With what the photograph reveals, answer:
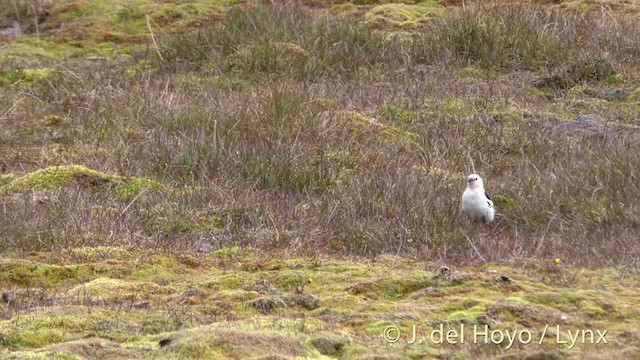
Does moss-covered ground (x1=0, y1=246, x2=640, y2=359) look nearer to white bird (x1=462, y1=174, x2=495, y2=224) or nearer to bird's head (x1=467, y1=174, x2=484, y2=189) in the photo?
white bird (x1=462, y1=174, x2=495, y2=224)

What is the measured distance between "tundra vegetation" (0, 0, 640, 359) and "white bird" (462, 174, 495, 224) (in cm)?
11

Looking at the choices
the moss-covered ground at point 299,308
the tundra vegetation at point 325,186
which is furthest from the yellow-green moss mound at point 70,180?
the moss-covered ground at point 299,308

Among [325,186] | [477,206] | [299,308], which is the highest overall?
[299,308]

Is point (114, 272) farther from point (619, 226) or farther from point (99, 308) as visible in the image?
point (619, 226)

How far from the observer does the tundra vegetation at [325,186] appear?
495 cm

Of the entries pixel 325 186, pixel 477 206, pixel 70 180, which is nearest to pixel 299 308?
pixel 477 206

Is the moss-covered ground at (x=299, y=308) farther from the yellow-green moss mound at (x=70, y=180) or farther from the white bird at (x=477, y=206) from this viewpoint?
the yellow-green moss mound at (x=70, y=180)

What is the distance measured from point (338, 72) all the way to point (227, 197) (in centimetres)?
582

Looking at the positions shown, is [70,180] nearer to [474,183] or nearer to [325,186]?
[325,186]

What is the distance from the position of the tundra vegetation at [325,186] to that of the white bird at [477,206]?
0.36 ft

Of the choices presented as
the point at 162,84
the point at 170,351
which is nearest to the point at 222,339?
the point at 170,351

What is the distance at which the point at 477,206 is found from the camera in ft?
26.3

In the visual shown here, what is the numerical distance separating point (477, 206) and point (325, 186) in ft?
4.74

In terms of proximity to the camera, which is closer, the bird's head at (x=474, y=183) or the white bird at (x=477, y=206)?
the white bird at (x=477, y=206)
